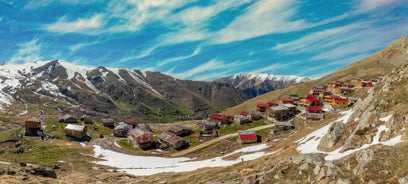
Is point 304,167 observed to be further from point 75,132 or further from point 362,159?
point 75,132

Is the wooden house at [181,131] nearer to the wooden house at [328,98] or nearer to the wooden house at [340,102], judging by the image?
the wooden house at [340,102]

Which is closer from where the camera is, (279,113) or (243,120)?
(279,113)

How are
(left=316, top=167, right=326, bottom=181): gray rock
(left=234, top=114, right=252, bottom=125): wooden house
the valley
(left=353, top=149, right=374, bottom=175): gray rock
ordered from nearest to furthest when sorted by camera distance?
(left=353, top=149, right=374, bottom=175): gray rock
(left=316, top=167, right=326, bottom=181): gray rock
the valley
(left=234, top=114, right=252, bottom=125): wooden house

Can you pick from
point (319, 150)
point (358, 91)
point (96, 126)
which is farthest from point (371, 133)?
point (96, 126)

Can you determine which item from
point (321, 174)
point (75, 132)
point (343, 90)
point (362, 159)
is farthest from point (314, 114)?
point (75, 132)

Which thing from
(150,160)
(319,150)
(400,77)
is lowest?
(150,160)

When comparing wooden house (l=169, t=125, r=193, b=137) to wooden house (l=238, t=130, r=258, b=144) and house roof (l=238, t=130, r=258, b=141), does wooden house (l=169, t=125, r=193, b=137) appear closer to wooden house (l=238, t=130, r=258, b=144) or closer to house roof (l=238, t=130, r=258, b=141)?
house roof (l=238, t=130, r=258, b=141)

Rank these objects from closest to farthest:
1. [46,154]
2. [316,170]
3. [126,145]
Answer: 1. [316,170]
2. [46,154]
3. [126,145]

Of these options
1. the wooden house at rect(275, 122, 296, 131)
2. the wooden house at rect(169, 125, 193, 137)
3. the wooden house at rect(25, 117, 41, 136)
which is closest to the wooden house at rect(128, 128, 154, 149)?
the wooden house at rect(169, 125, 193, 137)

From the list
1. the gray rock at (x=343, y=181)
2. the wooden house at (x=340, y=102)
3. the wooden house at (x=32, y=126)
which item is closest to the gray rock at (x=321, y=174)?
the gray rock at (x=343, y=181)

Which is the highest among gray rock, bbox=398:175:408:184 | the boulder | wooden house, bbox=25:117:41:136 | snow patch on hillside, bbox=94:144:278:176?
wooden house, bbox=25:117:41:136

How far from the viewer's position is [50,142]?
419 ft

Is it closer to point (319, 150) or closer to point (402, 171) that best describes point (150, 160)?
point (319, 150)

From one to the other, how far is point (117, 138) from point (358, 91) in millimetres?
121864
